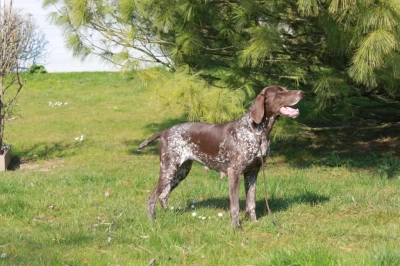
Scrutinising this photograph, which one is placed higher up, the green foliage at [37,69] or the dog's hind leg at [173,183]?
the dog's hind leg at [173,183]

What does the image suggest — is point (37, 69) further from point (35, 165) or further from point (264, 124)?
point (264, 124)

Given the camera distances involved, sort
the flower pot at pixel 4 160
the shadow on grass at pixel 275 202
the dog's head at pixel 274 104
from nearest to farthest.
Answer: the dog's head at pixel 274 104
the shadow on grass at pixel 275 202
the flower pot at pixel 4 160

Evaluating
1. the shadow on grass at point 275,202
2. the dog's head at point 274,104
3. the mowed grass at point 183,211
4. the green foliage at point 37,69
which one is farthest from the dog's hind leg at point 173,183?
the green foliage at point 37,69

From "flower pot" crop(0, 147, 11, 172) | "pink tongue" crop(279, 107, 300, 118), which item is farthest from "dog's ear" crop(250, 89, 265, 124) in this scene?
"flower pot" crop(0, 147, 11, 172)

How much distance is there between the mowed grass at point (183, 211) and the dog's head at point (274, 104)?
109 centimetres

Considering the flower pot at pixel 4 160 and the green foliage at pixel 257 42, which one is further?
the flower pot at pixel 4 160

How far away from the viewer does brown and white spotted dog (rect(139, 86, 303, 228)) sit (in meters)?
6.00

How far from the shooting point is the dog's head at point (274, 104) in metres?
5.96

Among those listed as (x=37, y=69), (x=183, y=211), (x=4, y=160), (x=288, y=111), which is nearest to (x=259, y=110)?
(x=288, y=111)

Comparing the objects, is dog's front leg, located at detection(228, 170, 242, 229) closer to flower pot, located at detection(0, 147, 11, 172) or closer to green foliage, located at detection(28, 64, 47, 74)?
flower pot, located at detection(0, 147, 11, 172)

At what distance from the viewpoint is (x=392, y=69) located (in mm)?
7645

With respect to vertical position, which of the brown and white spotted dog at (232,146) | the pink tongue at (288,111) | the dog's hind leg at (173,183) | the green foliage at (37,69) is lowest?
the green foliage at (37,69)

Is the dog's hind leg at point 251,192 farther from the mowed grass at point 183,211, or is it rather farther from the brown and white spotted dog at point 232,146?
the mowed grass at point 183,211

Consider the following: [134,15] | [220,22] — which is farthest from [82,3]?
[220,22]
